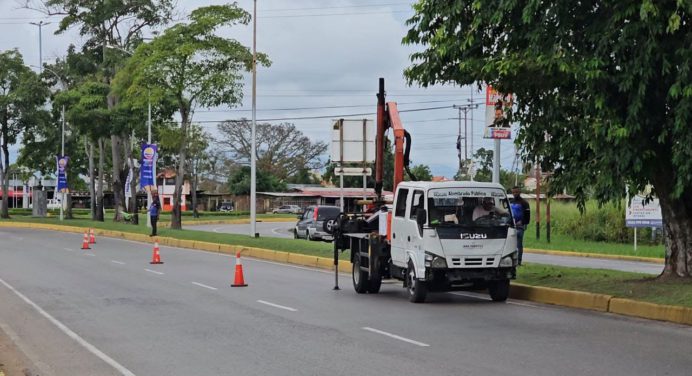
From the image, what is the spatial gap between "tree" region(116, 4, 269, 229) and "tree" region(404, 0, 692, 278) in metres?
24.6

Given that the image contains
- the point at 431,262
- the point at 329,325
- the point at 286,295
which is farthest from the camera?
the point at 286,295

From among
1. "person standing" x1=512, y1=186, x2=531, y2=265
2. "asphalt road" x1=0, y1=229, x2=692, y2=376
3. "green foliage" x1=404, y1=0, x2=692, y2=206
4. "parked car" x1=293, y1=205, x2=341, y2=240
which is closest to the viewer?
"asphalt road" x1=0, y1=229, x2=692, y2=376

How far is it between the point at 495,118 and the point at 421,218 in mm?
3610

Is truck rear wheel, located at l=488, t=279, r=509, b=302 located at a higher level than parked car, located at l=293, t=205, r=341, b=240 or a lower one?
lower

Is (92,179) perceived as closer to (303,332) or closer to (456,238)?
(456,238)

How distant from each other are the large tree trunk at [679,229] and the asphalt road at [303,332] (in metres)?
2.22

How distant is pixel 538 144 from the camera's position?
51.8ft

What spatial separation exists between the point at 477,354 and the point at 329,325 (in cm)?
311

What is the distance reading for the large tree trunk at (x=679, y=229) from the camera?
48.3 ft

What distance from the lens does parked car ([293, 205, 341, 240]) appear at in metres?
39.2

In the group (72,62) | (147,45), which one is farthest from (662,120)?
(72,62)

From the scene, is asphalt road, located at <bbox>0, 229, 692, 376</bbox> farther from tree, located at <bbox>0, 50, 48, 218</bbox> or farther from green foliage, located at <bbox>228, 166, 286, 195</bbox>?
green foliage, located at <bbox>228, 166, 286, 195</bbox>

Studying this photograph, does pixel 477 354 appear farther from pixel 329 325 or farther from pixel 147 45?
pixel 147 45

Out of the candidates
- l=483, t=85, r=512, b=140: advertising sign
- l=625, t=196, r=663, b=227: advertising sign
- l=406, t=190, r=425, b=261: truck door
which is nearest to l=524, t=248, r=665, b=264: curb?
l=625, t=196, r=663, b=227: advertising sign
